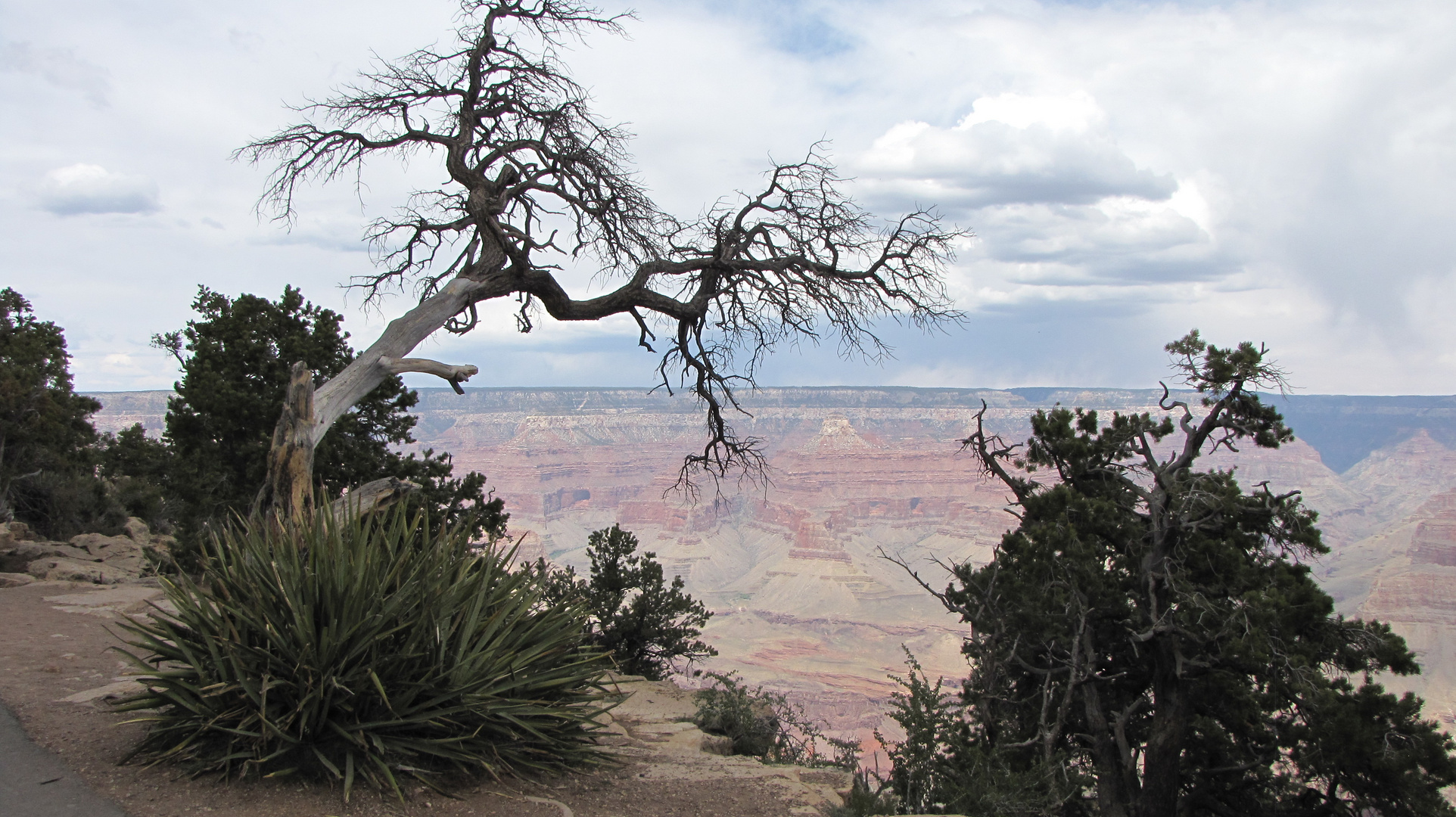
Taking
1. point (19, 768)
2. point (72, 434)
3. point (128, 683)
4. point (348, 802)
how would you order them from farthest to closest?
point (72, 434)
point (128, 683)
point (19, 768)
point (348, 802)

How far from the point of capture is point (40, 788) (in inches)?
218

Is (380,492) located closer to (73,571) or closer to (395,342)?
(395,342)

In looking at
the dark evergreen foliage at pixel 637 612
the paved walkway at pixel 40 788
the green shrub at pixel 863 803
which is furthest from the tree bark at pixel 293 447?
the green shrub at pixel 863 803

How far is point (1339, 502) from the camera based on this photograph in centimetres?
16962

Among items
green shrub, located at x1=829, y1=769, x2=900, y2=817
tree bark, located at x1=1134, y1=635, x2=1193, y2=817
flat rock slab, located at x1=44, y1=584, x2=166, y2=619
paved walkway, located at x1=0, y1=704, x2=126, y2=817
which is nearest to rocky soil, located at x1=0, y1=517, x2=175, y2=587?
flat rock slab, located at x1=44, y1=584, x2=166, y2=619

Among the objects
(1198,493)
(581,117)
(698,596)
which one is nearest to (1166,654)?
(1198,493)

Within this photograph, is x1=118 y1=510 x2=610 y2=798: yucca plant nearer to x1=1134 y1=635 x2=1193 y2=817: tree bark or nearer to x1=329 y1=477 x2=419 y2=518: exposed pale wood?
x1=329 y1=477 x2=419 y2=518: exposed pale wood

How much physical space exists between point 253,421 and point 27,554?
5.68 m

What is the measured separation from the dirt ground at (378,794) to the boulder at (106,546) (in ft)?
29.9

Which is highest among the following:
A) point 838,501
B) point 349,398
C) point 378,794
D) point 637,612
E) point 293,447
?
point 349,398

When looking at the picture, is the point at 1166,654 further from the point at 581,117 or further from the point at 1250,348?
the point at 581,117

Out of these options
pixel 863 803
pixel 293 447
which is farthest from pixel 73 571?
pixel 863 803

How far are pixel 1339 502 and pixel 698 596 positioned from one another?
122 metres

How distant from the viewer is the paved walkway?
17.1 ft
